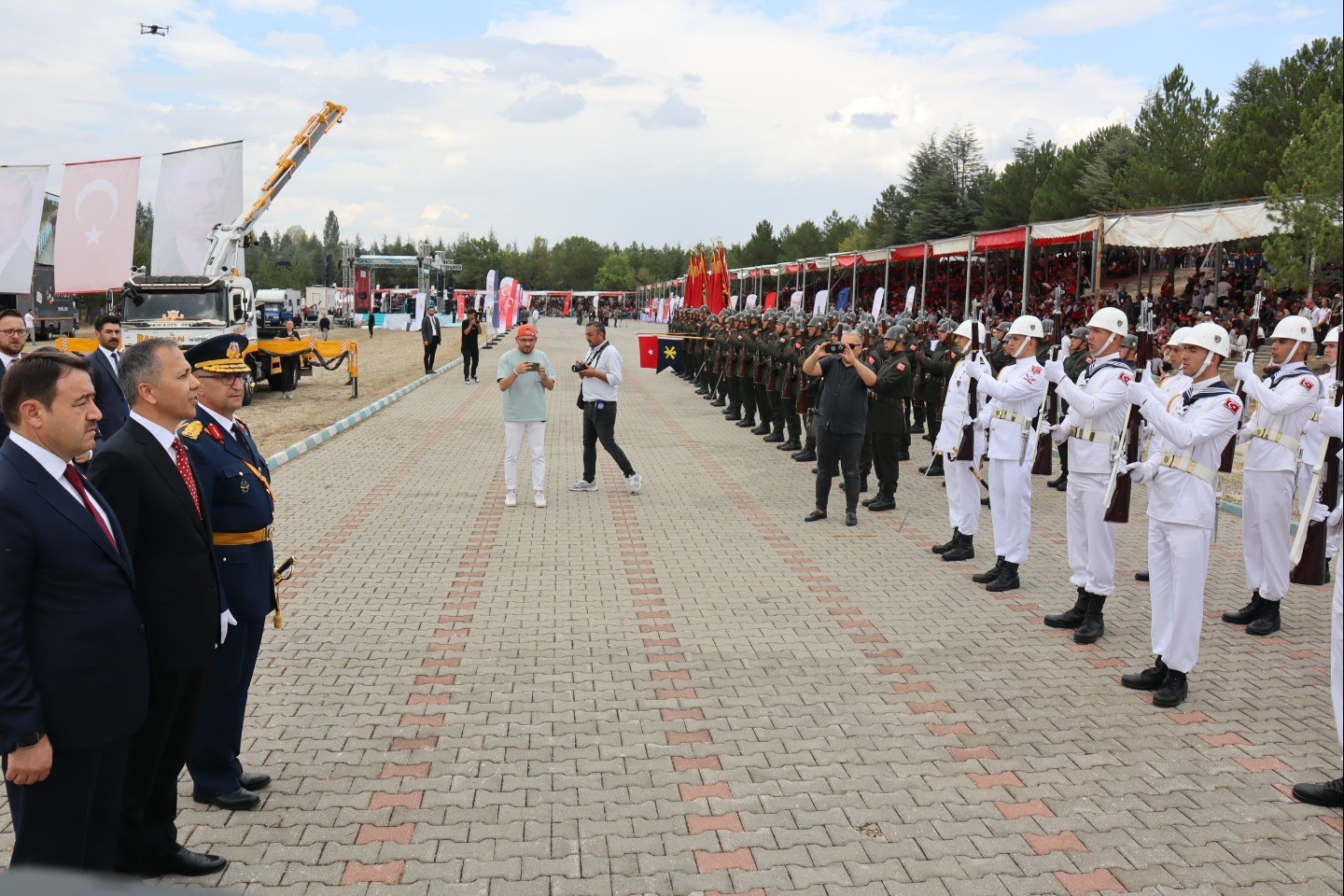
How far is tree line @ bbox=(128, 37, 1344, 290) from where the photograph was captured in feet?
42.1

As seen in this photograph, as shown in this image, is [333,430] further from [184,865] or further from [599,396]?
[184,865]

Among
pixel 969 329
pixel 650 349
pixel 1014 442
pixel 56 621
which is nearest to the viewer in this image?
pixel 56 621

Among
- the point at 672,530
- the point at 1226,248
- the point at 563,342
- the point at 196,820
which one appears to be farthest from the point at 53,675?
the point at 563,342

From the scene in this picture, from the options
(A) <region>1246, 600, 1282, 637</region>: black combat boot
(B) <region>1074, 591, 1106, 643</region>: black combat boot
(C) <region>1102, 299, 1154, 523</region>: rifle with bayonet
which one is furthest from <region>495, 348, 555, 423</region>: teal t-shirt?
(A) <region>1246, 600, 1282, 637</region>: black combat boot

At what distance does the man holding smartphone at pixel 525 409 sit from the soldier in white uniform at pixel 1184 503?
6.44m

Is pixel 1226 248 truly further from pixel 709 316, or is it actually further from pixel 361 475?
pixel 361 475

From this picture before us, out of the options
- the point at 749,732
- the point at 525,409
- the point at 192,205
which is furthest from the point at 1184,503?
the point at 192,205

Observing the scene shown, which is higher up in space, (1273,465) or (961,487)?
(1273,465)

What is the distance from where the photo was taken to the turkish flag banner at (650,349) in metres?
24.2

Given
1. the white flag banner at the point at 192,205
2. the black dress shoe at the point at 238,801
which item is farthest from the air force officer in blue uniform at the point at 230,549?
the white flag banner at the point at 192,205

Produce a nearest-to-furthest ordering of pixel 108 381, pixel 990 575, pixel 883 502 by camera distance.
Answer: pixel 108 381 < pixel 990 575 < pixel 883 502

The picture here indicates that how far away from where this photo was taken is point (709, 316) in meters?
25.1

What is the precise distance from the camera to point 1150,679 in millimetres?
5789

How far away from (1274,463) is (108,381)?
8.38m
